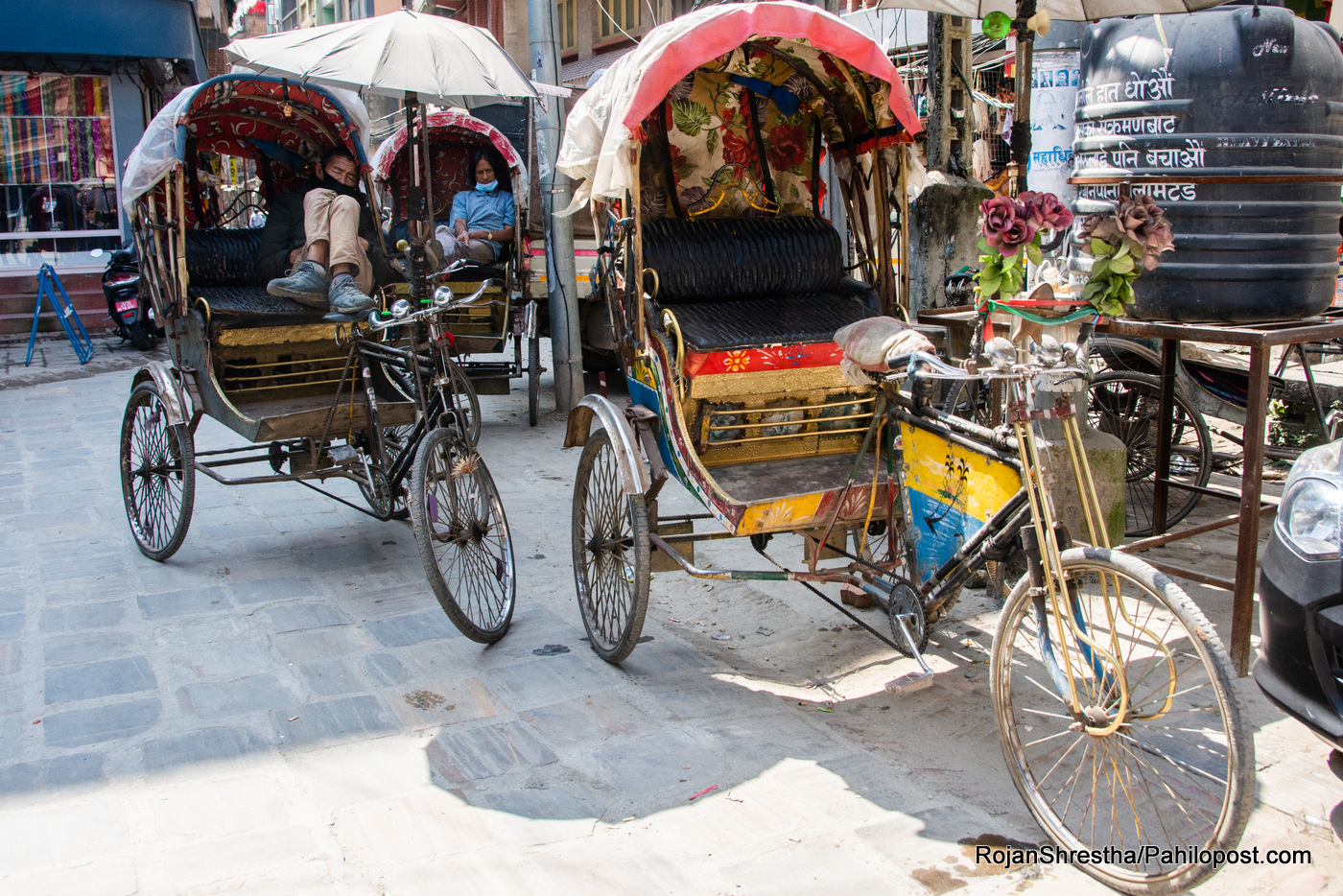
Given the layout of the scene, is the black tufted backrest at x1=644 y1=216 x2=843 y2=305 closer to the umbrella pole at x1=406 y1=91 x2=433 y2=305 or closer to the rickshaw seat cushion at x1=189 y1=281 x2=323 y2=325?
the umbrella pole at x1=406 y1=91 x2=433 y2=305

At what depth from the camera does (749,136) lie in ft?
16.6

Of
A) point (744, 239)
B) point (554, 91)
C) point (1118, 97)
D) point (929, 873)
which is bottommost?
point (929, 873)

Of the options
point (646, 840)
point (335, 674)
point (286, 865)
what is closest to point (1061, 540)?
point (646, 840)

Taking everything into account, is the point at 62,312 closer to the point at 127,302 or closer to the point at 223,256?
the point at 127,302

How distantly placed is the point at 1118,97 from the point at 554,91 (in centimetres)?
455

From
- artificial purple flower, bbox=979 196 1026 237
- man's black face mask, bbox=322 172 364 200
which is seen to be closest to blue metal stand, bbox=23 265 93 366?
man's black face mask, bbox=322 172 364 200

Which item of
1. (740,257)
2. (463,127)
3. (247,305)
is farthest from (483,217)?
(740,257)

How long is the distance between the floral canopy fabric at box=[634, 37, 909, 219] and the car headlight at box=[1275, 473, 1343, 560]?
2419 mm

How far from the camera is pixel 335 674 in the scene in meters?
4.08

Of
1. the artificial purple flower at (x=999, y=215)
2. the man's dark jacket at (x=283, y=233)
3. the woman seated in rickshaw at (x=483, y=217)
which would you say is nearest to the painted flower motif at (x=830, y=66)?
the artificial purple flower at (x=999, y=215)

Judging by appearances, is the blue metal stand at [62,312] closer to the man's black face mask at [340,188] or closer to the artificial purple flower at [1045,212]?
the man's black face mask at [340,188]

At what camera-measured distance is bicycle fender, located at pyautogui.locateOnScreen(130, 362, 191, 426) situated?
5105 millimetres

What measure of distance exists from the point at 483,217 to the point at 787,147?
4.68 m

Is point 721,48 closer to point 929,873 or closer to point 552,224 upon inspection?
point 929,873
